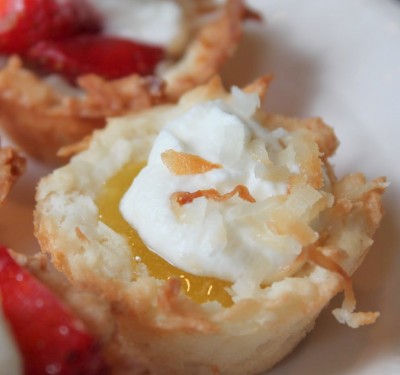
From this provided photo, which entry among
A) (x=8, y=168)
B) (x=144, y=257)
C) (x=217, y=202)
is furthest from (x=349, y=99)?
(x=8, y=168)

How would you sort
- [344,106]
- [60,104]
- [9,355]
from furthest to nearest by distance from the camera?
1. [344,106]
2. [60,104]
3. [9,355]

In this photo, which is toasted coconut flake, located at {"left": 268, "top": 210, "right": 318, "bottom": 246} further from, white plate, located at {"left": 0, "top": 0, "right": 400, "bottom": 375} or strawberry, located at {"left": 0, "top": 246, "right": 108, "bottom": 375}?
strawberry, located at {"left": 0, "top": 246, "right": 108, "bottom": 375}

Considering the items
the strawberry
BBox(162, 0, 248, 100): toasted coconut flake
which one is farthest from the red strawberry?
the strawberry

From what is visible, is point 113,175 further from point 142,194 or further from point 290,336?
point 290,336

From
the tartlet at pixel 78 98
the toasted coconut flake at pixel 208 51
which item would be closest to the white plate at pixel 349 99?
the toasted coconut flake at pixel 208 51

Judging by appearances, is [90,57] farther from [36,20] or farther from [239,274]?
[239,274]
